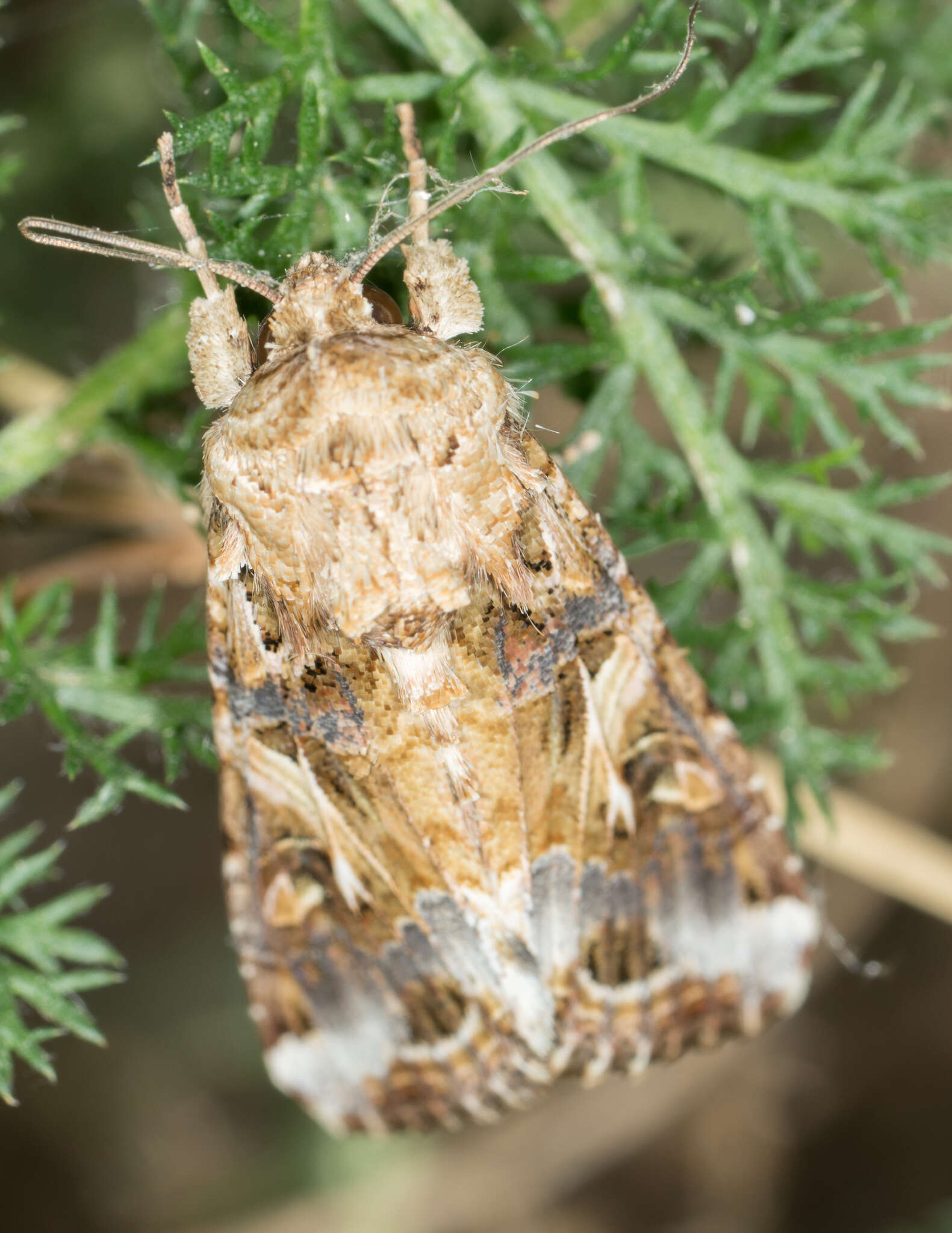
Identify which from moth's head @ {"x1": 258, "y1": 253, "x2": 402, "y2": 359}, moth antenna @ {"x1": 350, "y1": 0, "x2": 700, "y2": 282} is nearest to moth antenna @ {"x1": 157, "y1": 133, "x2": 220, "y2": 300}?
moth's head @ {"x1": 258, "y1": 253, "x2": 402, "y2": 359}

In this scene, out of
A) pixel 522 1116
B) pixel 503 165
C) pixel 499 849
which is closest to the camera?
pixel 503 165

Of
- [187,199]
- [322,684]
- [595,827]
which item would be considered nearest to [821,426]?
[595,827]

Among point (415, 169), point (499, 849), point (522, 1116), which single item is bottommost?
point (522, 1116)

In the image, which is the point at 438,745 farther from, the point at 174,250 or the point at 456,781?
the point at 174,250

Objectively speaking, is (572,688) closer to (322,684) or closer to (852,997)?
(322,684)

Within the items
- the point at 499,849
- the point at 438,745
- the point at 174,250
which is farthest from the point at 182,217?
the point at 499,849

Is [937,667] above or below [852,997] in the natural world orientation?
above

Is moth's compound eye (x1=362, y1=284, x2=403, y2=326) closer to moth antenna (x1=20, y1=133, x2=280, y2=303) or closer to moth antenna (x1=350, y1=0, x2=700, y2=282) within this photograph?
moth antenna (x1=350, y1=0, x2=700, y2=282)
